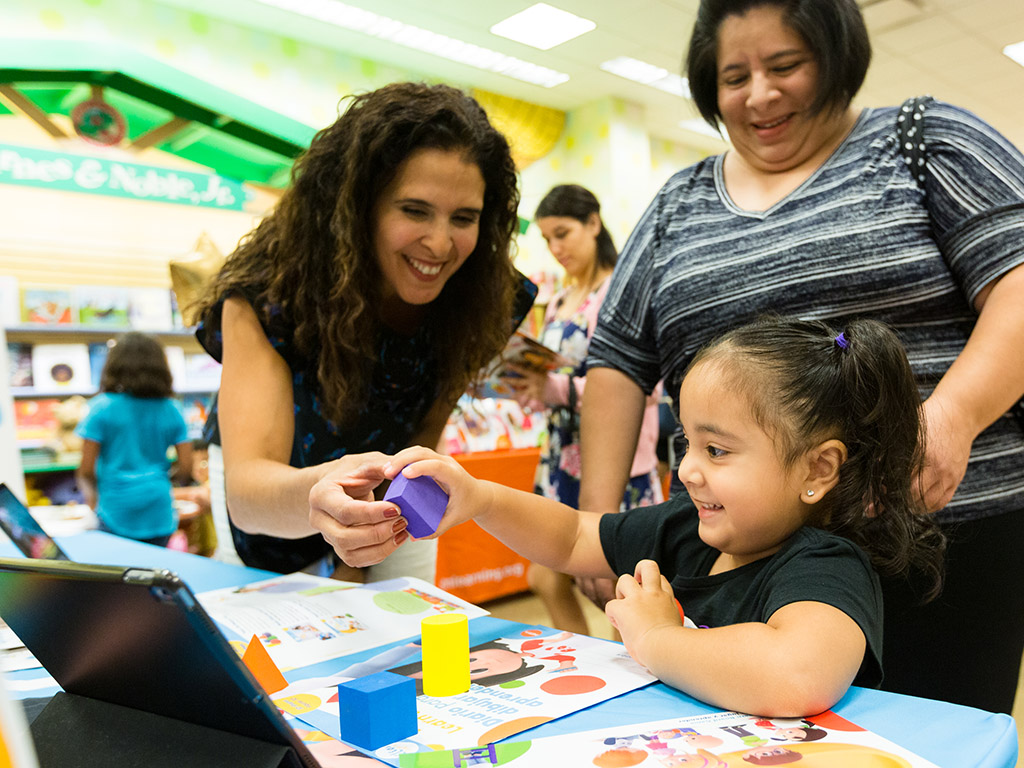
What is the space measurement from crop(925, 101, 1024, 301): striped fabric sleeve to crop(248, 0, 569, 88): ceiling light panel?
14.5ft

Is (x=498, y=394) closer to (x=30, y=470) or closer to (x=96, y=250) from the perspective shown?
(x=30, y=470)

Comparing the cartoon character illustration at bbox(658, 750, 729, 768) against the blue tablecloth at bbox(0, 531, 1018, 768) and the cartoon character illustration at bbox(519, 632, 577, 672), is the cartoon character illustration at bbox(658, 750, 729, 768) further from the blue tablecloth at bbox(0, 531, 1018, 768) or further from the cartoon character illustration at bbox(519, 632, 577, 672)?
the cartoon character illustration at bbox(519, 632, 577, 672)

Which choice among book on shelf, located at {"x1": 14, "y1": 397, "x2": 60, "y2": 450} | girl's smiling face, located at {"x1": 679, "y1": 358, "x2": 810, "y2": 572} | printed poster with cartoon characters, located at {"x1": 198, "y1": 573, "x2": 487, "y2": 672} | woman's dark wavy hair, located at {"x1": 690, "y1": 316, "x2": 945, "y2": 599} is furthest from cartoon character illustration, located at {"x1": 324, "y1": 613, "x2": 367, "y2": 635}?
book on shelf, located at {"x1": 14, "y1": 397, "x2": 60, "y2": 450}

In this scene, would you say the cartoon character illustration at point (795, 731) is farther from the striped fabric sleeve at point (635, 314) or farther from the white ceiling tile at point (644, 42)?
the white ceiling tile at point (644, 42)

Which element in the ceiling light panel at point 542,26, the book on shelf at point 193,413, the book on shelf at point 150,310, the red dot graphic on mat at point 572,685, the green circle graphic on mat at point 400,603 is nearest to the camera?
the red dot graphic on mat at point 572,685

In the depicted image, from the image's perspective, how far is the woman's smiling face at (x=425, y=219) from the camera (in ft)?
4.38

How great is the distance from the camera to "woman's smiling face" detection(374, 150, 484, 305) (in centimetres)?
133

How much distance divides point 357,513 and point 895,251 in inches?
30.4

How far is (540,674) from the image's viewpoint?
82cm

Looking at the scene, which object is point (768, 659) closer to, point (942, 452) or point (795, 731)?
point (795, 731)

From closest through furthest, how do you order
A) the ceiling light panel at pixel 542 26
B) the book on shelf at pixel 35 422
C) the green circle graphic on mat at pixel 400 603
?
the green circle graphic on mat at pixel 400 603 → the book on shelf at pixel 35 422 → the ceiling light panel at pixel 542 26

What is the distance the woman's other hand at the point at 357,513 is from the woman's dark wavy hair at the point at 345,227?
427 millimetres

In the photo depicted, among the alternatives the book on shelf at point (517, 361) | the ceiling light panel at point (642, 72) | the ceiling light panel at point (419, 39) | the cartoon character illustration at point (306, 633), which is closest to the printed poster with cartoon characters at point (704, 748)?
the cartoon character illustration at point (306, 633)

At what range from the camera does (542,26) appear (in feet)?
16.9
